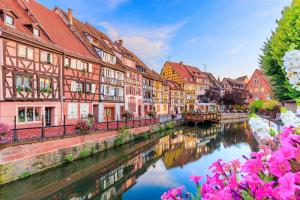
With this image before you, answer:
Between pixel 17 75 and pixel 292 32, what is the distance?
17.8 metres

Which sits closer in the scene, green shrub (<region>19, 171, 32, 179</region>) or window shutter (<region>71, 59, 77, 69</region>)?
green shrub (<region>19, 171, 32, 179</region>)

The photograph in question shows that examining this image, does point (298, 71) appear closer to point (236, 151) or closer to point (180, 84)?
point (236, 151)

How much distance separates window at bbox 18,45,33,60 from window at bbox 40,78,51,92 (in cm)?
198

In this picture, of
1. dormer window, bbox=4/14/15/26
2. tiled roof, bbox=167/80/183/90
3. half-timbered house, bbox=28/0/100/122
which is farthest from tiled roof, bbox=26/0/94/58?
tiled roof, bbox=167/80/183/90

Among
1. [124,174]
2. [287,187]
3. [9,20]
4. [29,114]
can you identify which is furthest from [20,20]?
[287,187]

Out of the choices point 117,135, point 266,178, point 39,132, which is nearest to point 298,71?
point 266,178

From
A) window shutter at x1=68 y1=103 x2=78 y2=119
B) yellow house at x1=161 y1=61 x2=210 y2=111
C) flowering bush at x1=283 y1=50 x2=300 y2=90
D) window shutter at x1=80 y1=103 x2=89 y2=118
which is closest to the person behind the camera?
flowering bush at x1=283 y1=50 x2=300 y2=90

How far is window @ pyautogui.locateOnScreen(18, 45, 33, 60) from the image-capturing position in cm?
1620

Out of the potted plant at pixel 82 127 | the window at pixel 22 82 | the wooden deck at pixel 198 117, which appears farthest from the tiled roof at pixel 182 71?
the window at pixel 22 82

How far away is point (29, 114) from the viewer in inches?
669

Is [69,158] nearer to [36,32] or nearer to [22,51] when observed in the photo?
[22,51]

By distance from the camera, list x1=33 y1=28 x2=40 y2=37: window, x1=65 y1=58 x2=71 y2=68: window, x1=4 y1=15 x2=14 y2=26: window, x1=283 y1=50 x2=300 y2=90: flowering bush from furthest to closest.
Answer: x1=65 y1=58 x2=71 y2=68: window, x1=33 y1=28 x2=40 y2=37: window, x1=4 y1=15 x2=14 y2=26: window, x1=283 y1=50 x2=300 y2=90: flowering bush

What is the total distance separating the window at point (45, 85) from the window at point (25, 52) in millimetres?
1979

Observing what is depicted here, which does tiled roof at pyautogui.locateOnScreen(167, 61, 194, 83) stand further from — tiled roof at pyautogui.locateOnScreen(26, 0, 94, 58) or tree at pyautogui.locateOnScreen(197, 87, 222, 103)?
tiled roof at pyautogui.locateOnScreen(26, 0, 94, 58)
